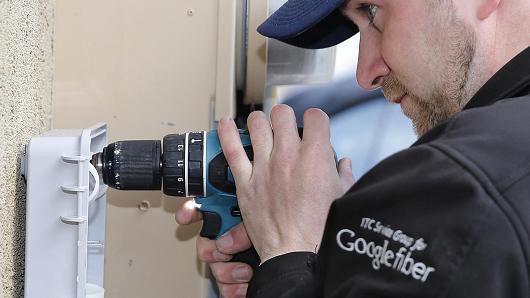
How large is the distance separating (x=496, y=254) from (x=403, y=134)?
0.99m

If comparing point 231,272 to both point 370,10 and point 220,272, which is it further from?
point 370,10

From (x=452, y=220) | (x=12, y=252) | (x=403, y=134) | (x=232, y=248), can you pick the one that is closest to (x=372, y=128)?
(x=403, y=134)

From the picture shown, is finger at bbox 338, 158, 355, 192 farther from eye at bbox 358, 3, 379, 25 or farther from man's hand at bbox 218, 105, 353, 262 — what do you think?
eye at bbox 358, 3, 379, 25

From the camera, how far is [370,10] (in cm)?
87

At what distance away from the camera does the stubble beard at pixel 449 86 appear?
71cm

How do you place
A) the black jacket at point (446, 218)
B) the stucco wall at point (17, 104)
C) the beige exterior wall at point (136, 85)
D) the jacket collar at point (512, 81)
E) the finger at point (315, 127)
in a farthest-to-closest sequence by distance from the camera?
the beige exterior wall at point (136, 85) < the finger at point (315, 127) < the stucco wall at point (17, 104) < the jacket collar at point (512, 81) < the black jacket at point (446, 218)

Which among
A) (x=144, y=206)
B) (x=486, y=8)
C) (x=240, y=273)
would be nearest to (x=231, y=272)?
(x=240, y=273)

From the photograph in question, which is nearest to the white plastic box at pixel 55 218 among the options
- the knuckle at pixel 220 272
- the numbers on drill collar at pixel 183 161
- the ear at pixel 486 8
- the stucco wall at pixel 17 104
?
the stucco wall at pixel 17 104

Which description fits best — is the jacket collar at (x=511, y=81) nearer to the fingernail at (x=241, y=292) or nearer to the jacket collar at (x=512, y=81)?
the jacket collar at (x=512, y=81)

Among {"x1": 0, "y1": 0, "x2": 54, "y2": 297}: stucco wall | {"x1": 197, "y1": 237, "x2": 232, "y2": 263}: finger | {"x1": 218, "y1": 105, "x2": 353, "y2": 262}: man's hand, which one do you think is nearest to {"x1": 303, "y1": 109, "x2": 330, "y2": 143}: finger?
{"x1": 218, "y1": 105, "x2": 353, "y2": 262}: man's hand

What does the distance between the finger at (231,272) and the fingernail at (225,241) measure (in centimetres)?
4

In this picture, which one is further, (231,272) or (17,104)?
(231,272)

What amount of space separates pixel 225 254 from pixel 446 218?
0.52 metres

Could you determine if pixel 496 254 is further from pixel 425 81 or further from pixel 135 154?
pixel 135 154
